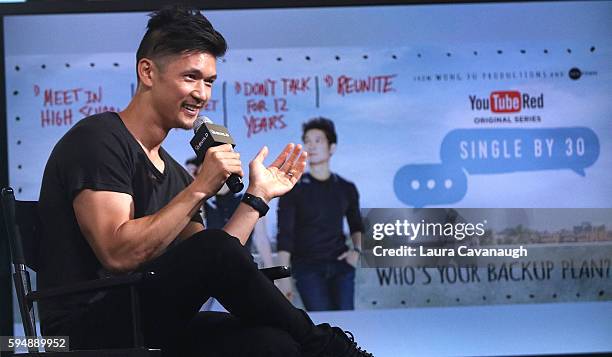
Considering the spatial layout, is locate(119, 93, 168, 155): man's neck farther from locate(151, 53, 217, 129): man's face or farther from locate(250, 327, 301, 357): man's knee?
locate(250, 327, 301, 357): man's knee

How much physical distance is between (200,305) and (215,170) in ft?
1.03

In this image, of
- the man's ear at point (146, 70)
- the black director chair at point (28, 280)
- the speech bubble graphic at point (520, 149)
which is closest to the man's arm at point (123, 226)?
the black director chair at point (28, 280)

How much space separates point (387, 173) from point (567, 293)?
2.91 ft

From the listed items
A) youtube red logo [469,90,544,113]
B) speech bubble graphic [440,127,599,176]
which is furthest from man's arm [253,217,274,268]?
youtube red logo [469,90,544,113]

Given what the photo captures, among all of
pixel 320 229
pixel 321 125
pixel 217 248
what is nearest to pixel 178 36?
pixel 217 248

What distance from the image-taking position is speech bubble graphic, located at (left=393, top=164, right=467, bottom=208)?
4.10 m

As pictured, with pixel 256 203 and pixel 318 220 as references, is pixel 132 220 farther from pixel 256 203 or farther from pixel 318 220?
pixel 318 220

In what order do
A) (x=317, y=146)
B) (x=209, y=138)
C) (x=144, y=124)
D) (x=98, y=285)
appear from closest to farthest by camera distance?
(x=98, y=285)
(x=209, y=138)
(x=144, y=124)
(x=317, y=146)

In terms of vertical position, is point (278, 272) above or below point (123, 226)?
Answer: below

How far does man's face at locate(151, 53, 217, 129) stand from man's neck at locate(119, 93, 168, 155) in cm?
2

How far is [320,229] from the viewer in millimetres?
4117

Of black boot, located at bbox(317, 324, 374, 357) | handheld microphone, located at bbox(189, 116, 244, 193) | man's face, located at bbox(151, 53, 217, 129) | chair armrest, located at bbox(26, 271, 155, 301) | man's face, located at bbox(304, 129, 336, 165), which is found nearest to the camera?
chair armrest, located at bbox(26, 271, 155, 301)

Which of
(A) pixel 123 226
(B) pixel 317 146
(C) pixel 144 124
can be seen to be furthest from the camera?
(B) pixel 317 146

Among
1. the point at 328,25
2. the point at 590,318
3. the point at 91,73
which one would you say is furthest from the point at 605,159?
the point at 91,73
